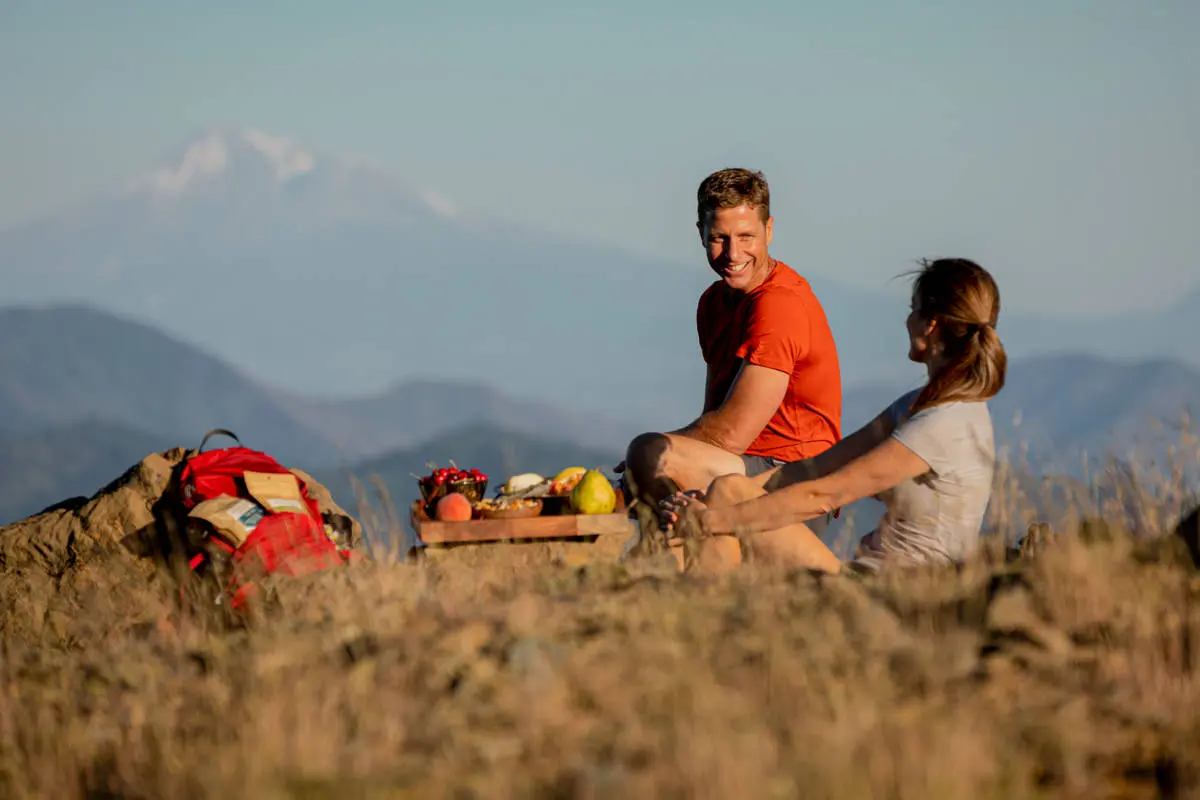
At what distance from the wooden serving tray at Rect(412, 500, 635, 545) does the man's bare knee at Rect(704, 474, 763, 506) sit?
2.70 ft

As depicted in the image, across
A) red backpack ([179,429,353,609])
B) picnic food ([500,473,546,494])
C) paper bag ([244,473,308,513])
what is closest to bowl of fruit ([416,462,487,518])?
picnic food ([500,473,546,494])

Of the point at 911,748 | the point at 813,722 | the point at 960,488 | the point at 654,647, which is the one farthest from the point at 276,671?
the point at 960,488

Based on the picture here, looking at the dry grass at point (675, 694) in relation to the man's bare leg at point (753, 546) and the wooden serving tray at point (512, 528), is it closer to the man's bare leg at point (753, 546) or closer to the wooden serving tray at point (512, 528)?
the man's bare leg at point (753, 546)

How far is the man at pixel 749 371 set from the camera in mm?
6098

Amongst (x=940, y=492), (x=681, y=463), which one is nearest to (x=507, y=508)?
(x=681, y=463)

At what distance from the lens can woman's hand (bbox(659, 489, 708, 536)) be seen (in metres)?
5.07

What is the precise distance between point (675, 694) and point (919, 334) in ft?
6.52

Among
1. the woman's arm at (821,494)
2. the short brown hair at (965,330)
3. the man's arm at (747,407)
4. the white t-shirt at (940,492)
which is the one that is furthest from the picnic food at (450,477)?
the short brown hair at (965,330)

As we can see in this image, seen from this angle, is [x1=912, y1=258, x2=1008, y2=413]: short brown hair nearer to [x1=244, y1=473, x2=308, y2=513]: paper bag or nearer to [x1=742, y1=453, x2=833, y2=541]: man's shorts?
[x1=742, y1=453, x2=833, y2=541]: man's shorts

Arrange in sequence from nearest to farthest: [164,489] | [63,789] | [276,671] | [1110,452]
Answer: [63,789]
[276,671]
[1110,452]
[164,489]

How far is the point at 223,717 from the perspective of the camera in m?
3.53

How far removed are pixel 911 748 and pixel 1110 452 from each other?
2301 millimetres

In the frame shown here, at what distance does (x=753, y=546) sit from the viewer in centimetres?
531

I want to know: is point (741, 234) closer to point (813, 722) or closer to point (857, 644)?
point (857, 644)
